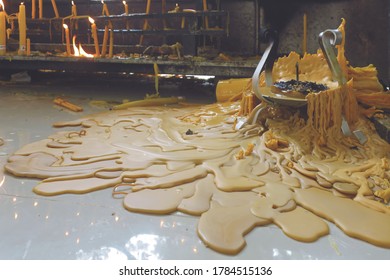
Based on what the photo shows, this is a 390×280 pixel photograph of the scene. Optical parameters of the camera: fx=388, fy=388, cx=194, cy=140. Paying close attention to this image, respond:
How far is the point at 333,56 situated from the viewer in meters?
3.22

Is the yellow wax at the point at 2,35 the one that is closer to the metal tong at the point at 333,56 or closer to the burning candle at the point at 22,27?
the burning candle at the point at 22,27

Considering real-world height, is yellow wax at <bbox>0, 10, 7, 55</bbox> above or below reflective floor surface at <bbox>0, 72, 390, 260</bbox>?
above

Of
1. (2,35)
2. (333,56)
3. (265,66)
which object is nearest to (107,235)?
(333,56)

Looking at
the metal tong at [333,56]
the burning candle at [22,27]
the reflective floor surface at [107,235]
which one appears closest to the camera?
the reflective floor surface at [107,235]

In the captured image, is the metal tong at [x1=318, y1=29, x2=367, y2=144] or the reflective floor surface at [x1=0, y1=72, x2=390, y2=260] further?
the metal tong at [x1=318, y1=29, x2=367, y2=144]

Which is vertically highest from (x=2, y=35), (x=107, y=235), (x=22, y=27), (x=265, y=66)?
(x=22, y=27)

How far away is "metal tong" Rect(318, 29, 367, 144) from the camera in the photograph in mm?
3129

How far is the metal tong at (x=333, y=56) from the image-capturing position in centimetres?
313

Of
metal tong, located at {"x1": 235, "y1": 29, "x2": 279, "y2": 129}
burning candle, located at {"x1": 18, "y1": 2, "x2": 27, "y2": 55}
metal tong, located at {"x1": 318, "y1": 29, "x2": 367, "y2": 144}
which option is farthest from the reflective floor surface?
burning candle, located at {"x1": 18, "y1": 2, "x2": 27, "y2": 55}

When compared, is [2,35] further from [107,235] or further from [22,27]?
[107,235]

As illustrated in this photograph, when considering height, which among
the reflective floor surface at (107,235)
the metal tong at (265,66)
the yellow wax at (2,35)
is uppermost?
the yellow wax at (2,35)

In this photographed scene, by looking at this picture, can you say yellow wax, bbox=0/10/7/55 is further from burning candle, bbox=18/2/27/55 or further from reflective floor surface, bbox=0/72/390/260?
reflective floor surface, bbox=0/72/390/260

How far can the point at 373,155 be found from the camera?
9.48 ft

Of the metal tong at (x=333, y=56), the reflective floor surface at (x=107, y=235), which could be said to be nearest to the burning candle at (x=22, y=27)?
the reflective floor surface at (x=107, y=235)
